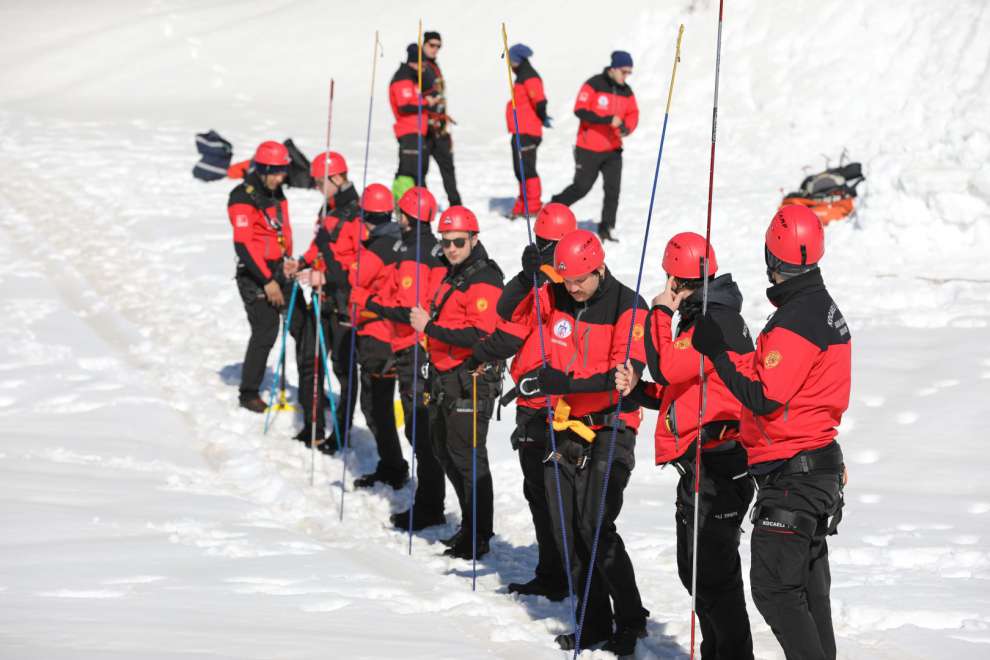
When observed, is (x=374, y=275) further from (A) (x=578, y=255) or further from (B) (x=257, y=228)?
(A) (x=578, y=255)

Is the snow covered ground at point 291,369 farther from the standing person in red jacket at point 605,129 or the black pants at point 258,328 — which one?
the standing person in red jacket at point 605,129

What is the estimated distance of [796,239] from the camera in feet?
14.8

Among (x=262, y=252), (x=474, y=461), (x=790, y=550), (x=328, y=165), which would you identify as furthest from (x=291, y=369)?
(x=790, y=550)

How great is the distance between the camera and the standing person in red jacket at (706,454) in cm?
504

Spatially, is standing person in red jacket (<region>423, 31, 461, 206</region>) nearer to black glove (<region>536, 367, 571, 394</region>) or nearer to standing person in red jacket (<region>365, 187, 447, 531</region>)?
standing person in red jacket (<region>365, 187, 447, 531</region>)

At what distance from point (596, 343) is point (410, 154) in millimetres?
8241

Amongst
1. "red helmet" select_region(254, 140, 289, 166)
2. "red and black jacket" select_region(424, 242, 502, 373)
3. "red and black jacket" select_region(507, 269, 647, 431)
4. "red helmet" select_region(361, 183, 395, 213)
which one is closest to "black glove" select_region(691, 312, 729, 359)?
"red and black jacket" select_region(507, 269, 647, 431)

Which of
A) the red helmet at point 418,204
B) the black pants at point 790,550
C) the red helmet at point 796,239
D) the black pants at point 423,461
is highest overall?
the red helmet at point 418,204

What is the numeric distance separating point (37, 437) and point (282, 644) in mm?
4264

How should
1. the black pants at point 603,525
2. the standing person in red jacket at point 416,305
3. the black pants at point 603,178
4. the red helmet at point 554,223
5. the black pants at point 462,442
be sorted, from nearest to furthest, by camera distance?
the black pants at point 603,525
the red helmet at point 554,223
the black pants at point 462,442
the standing person in red jacket at point 416,305
the black pants at point 603,178

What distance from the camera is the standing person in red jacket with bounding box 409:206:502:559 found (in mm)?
6910

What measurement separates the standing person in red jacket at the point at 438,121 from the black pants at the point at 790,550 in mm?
9369

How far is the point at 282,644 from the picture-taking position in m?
4.86

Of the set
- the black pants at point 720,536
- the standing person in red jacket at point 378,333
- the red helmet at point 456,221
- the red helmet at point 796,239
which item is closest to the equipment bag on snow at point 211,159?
the standing person in red jacket at point 378,333
